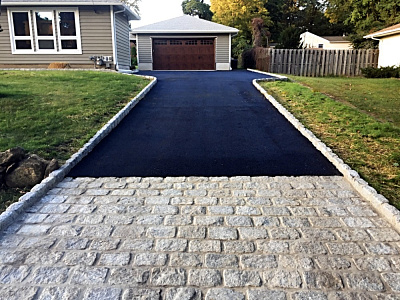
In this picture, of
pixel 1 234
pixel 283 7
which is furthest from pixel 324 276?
pixel 283 7

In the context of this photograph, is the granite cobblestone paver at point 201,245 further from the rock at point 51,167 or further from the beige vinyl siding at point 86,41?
the beige vinyl siding at point 86,41

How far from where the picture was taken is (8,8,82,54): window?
16.3 meters

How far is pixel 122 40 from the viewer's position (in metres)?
18.4

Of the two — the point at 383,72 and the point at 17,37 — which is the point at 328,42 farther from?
the point at 17,37

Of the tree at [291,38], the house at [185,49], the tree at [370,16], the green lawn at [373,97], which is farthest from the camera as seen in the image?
the tree at [370,16]

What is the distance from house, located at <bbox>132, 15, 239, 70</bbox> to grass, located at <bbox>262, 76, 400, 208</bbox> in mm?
11463

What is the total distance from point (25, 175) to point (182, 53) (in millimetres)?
19722

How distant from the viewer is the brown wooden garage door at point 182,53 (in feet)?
75.0

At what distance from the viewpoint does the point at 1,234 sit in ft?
10.6

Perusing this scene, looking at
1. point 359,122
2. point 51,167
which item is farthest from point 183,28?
point 51,167

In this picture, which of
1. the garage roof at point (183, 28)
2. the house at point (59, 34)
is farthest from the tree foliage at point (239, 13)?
the house at point (59, 34)

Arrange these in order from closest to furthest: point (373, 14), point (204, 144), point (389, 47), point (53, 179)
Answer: point (53, 179) → point (204, 144) → point (389, 47) → point (373, 14)

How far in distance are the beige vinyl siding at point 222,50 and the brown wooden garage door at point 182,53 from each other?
12.6 inches

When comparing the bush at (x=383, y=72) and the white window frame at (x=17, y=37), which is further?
the bush at (x=383, y=72)
